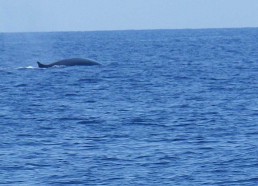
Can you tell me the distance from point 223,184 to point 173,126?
10625 mm

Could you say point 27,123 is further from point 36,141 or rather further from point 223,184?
point 223,184

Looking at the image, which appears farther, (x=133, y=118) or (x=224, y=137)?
(x=133, y=118)

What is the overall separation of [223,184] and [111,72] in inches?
1705

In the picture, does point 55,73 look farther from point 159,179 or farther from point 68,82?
point 159,179

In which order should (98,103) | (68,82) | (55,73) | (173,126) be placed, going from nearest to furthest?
(173,126)
(98,103)
(68,82)
(55,73)

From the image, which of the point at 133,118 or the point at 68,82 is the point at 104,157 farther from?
the point at 68,82

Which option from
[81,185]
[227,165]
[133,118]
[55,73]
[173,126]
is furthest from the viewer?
[55,73]

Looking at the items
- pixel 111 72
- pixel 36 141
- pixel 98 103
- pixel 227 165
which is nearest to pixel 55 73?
pixel 111 72

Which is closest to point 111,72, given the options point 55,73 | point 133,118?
point 55,73

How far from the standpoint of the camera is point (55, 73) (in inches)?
2694

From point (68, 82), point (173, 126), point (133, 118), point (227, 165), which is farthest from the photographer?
point (68, 82)

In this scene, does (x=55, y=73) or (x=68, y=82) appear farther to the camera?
(x=55, y=73)

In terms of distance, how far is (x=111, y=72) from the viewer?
71.1m

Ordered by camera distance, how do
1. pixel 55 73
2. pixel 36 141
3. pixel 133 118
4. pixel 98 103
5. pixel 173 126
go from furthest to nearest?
pixel 55 73
pixel 98 103
pixel 133 118
pixel 173 126
pixel 36 141
